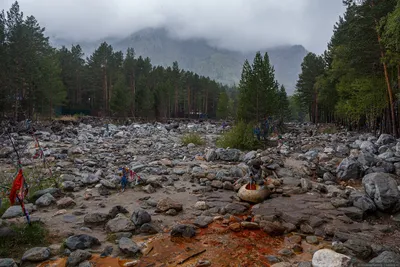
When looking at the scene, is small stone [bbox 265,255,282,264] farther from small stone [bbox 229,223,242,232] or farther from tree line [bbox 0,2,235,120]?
tree line [bbox 0,2,235,120]

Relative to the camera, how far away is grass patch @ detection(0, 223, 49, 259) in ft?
14.0

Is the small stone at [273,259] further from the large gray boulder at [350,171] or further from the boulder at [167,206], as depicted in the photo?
the large gray boulder at [350,171]

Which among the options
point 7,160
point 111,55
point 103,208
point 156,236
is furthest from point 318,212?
point 111,55

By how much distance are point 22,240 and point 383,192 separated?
8326 millimetres

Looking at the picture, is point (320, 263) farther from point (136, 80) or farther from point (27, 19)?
point (136, 80)

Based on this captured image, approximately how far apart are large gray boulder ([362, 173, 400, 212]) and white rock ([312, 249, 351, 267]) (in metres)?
3.37

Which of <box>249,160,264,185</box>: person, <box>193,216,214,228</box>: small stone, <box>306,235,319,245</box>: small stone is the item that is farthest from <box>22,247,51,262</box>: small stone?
<box>249,160,264,185</box>: person

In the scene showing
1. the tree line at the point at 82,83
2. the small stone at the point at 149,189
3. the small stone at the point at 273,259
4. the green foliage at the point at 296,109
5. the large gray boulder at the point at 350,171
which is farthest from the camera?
the green foliage at the point at 296,109

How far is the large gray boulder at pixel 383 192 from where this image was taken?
6.31 meters

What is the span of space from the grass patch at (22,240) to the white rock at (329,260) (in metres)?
4.82

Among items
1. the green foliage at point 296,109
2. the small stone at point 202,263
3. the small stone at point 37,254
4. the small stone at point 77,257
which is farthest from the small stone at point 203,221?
the green foliage at point 296,109

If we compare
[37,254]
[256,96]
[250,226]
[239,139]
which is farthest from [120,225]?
[256,96]

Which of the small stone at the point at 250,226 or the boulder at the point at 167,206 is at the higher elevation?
the boulder at the point at 167,206

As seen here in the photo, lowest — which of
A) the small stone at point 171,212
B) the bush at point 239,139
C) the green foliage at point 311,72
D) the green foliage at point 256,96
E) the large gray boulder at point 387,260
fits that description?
the small stone at point 171,212
